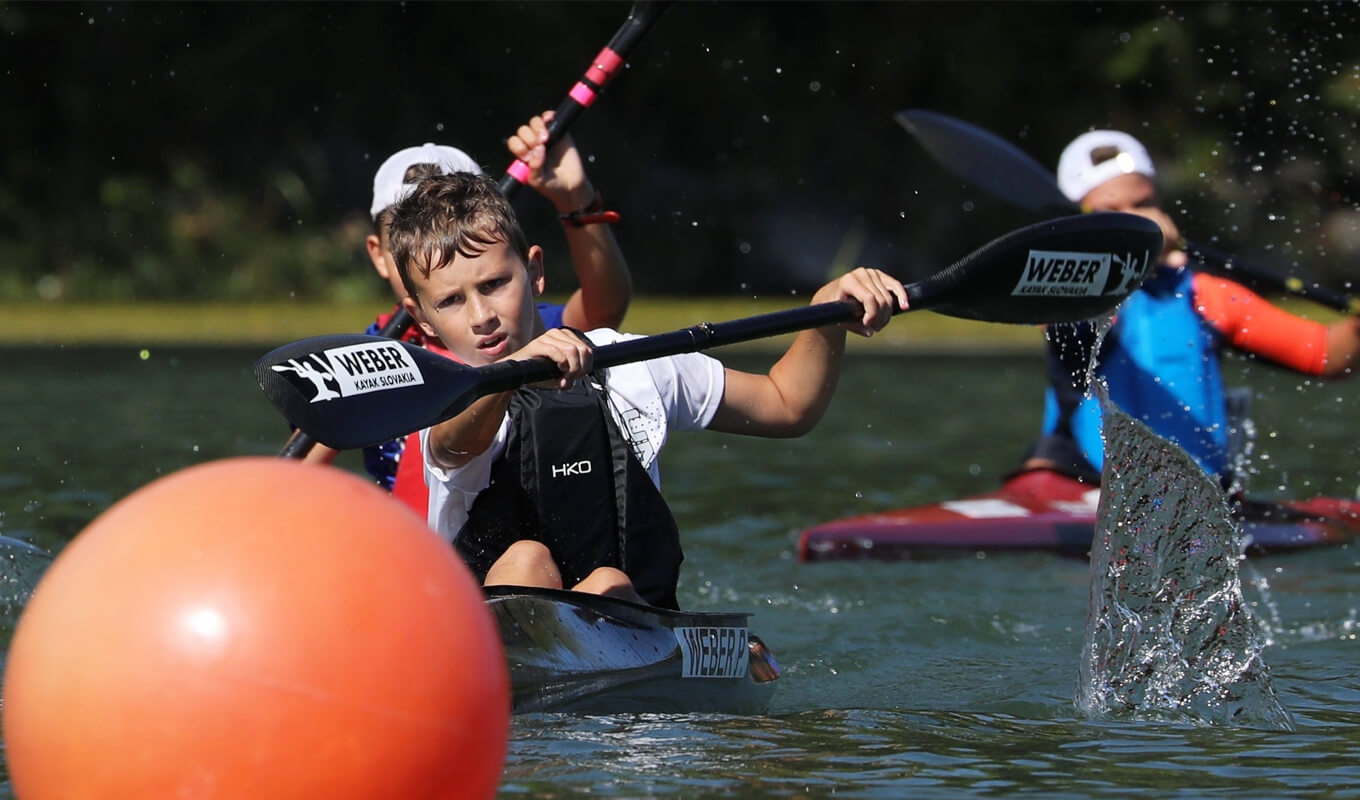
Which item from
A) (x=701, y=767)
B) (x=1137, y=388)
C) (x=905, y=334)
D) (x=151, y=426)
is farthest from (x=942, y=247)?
(x=701, y=767)

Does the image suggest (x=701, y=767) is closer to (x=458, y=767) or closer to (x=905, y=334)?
(x=458, y=767)

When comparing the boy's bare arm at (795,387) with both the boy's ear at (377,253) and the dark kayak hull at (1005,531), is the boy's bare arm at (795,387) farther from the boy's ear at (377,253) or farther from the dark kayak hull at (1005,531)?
the dark kayak hull at (1005,531)

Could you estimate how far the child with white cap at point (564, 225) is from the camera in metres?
4.73

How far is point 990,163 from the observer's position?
6609 mm

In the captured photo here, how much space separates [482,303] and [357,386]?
35 centimetres

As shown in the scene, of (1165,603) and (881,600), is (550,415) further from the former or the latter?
(881,600)

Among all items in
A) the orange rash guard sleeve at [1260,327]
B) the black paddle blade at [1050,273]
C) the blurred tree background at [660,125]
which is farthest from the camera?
the blurred tree background at [660,125]

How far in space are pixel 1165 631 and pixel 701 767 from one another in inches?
60.1

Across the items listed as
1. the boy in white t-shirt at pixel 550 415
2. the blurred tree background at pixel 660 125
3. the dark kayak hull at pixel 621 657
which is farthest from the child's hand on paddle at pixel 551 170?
the blurred tree background at pixel 660 125

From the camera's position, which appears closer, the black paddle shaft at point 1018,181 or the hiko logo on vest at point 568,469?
the hiko logo on vest at point 568,469

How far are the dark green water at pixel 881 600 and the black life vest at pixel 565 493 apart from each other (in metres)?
0.38

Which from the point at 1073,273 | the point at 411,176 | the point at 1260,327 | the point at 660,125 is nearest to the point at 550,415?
the point at 411,176

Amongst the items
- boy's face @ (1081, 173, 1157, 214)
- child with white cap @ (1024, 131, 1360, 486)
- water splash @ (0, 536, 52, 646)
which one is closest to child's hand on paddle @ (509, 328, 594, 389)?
water splash @ (0, 536, 52, 646)

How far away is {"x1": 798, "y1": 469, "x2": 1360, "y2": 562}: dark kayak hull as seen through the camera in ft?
19.9
